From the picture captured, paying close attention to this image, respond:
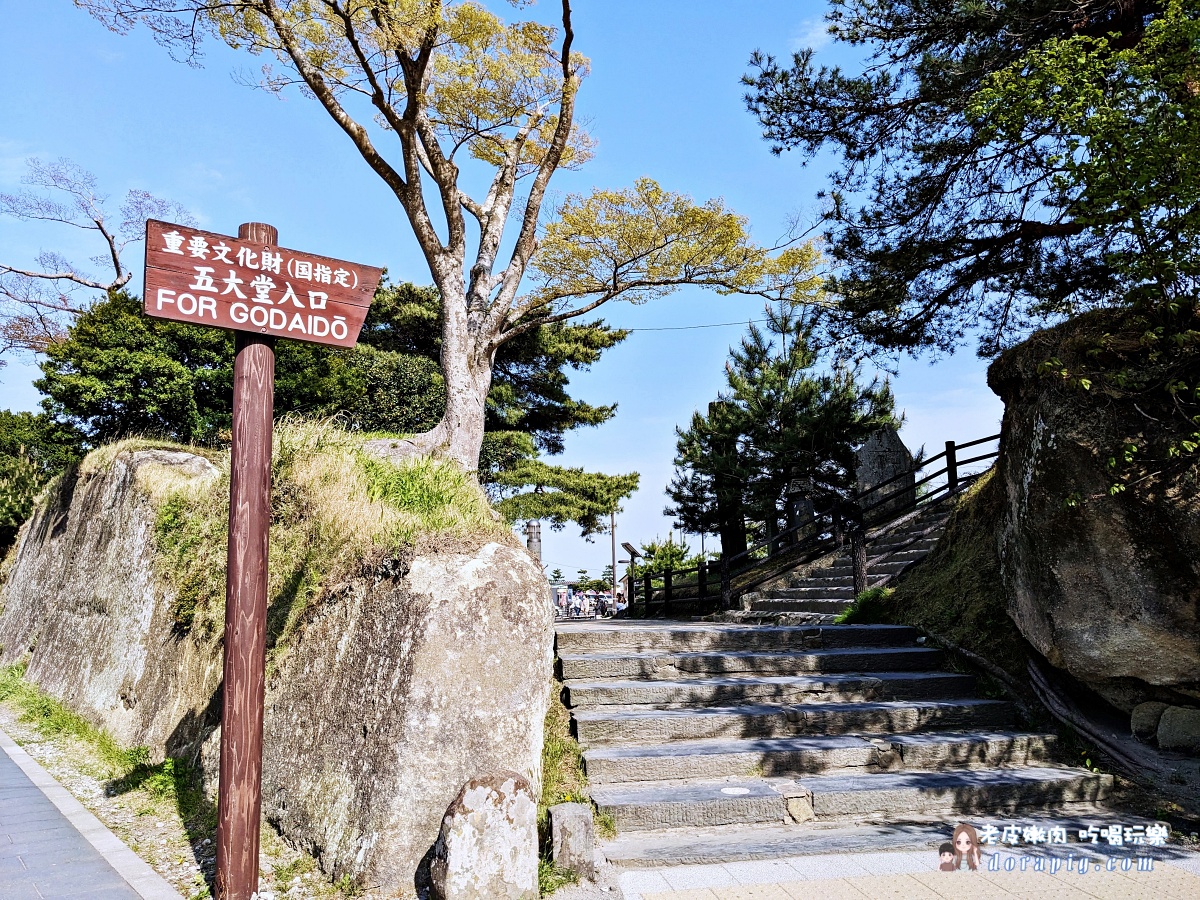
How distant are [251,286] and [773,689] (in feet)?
16.1

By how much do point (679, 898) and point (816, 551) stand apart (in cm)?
1181

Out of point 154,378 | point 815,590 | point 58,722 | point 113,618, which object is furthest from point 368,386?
point 815,590

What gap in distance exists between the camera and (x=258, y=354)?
4.29 meters

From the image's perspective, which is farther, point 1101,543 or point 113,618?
point 113,618

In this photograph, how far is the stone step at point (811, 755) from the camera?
522cm

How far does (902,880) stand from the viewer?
412 centimetres

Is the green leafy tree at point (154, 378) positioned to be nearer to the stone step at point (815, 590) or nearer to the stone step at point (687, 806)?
the stone step at point (815, 590)

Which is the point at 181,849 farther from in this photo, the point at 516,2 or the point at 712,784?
the point at 516,2

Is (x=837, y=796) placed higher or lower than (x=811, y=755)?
lower

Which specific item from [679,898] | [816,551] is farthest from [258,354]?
[816,551]

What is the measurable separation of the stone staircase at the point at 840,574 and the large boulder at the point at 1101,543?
12.0 feet

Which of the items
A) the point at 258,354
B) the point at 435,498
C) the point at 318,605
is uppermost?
the point at 258,354

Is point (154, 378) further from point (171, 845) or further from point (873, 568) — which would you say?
point (873, 568)

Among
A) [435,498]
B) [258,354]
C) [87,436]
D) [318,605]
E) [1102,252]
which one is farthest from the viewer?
[87,436]
